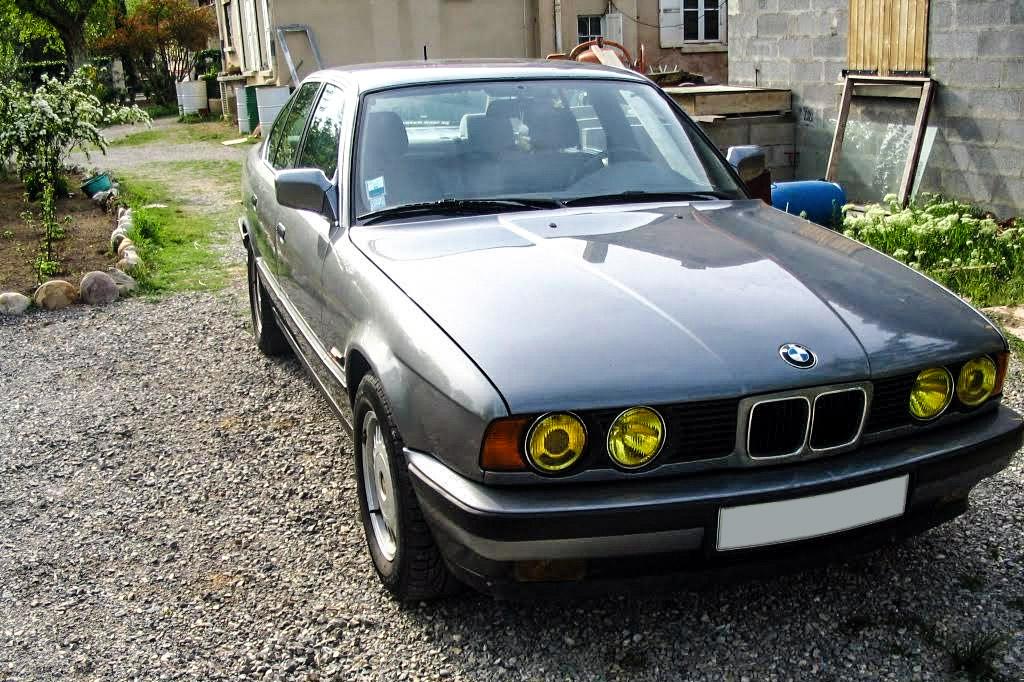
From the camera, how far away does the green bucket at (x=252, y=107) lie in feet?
65.2

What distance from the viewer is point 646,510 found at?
2.45 meters

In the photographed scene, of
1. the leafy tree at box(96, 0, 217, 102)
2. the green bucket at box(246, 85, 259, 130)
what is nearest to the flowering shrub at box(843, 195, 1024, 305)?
the green bucket at box(246, 85, 259, 130)

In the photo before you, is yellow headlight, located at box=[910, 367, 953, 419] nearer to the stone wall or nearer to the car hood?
the car hood

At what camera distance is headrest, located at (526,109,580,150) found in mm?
3891

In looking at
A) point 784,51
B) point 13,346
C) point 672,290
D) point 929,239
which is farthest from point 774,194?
point 13,346

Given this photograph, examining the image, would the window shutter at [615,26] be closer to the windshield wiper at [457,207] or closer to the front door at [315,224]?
the front door at [315,224]

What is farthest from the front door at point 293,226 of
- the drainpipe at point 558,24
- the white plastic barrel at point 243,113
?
the white plastic barrel at point 243,113

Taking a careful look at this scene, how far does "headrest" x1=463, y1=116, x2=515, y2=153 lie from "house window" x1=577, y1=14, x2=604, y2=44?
1776 cm

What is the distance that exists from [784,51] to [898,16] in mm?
1694

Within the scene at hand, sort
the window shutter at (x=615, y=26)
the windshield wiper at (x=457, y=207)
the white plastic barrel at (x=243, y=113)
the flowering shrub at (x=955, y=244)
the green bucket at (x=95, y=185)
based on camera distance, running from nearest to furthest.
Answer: the windshield wiper at (x=457, y=207), the flowering shrub at (x=955, y=244), the green bucket at (x=95, y=185), the window shutter at (x=615, y=26), the white plastic barrel at (x=243, y=113)

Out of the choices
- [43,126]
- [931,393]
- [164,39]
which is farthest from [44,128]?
[164,39]

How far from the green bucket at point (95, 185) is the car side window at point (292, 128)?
7.28 m

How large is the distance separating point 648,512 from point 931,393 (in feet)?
3.06

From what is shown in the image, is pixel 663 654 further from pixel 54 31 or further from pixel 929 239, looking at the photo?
pixel 54 31
